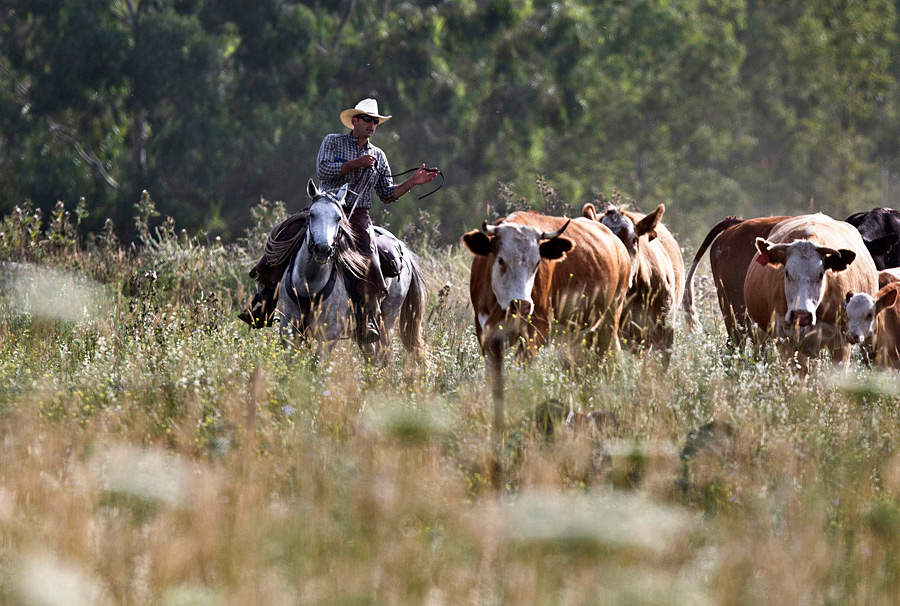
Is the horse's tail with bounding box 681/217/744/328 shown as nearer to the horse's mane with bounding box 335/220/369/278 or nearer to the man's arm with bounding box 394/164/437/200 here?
the man's arm with bounding box 394/164/437/200

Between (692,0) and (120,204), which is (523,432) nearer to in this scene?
(120,204)

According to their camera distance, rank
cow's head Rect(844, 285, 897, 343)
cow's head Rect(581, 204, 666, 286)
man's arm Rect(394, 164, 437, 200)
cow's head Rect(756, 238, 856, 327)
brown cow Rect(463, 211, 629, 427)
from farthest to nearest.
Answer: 1. man's arm Rect(394, 164, 437, 200)
2. cow's head Rect(581, 204, 666, 286)
3. cow's head Rect(844, 285, 897, 343)
4. cow's head Rect(756, 238, 856, 327)
5. brown cow Rect(463, 211, 629, 427)

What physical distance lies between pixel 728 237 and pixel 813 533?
626 centimetres

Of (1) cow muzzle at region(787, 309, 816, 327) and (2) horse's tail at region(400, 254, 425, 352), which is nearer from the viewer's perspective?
(1) cow muzzle at region(787, 309, 816, 327)

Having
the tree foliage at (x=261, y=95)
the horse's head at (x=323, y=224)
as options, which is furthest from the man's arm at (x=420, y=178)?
the tree foliage at (x=261, y=95)

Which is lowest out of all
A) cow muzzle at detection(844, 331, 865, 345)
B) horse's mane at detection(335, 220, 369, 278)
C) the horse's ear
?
cow muzzle at detection(844, 331, 865, 345)

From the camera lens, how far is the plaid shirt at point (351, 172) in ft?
32.7

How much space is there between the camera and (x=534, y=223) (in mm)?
8414

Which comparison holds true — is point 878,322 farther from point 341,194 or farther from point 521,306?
point 341,194

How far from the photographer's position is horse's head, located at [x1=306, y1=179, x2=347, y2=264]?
8922 millimetres

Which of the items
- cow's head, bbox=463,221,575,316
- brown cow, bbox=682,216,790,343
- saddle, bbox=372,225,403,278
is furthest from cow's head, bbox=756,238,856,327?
saddle, bbox=372,225,403,278

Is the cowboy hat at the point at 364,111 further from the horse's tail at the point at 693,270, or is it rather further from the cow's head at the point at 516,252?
the horse's tail at the point at 693,270

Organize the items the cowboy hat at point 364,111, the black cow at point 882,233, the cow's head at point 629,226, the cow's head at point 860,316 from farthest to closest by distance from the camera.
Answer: the black cow at point 882,233 < the cowboy hat at point 364,111 < the cow's head at point 629,226 < the cow's head at point 860,316

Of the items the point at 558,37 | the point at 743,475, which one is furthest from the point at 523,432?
the point at 558,37
